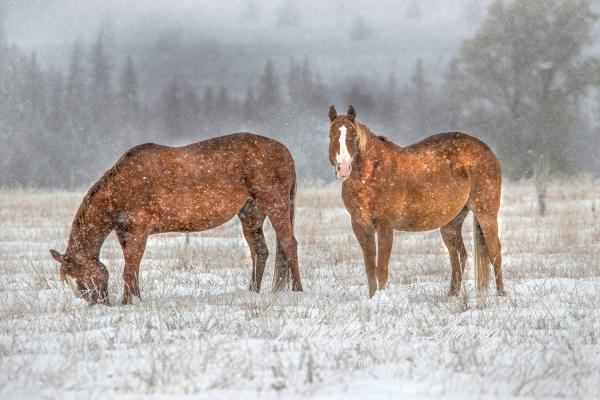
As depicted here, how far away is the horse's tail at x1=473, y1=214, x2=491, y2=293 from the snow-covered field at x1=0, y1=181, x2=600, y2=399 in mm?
213

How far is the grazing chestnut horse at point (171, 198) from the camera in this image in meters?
7.75

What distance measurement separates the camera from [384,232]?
741 cm

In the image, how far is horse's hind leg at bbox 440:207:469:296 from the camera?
848cm

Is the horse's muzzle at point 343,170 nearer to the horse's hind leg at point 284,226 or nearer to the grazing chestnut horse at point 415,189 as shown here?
the grazing chestnut horse at point 415,189

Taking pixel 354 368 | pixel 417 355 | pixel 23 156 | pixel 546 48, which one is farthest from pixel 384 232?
pixel 23 156

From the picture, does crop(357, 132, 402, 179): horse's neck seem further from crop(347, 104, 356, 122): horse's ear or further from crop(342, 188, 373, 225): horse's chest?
crop(347, 104, 356, 122): horse's ear

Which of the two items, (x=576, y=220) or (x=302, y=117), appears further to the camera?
(x=302, y=117)

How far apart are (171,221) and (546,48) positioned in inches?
889

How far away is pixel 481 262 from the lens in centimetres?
834

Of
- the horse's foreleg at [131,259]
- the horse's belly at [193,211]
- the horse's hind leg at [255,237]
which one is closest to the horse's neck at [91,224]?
the horse's foreleg at [131,259]

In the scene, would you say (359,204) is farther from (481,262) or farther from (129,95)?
(129,95)

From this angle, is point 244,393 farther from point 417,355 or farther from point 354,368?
point 417,355

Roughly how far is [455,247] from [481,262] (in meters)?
0.40

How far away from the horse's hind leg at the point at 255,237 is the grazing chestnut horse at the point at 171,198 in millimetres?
274
